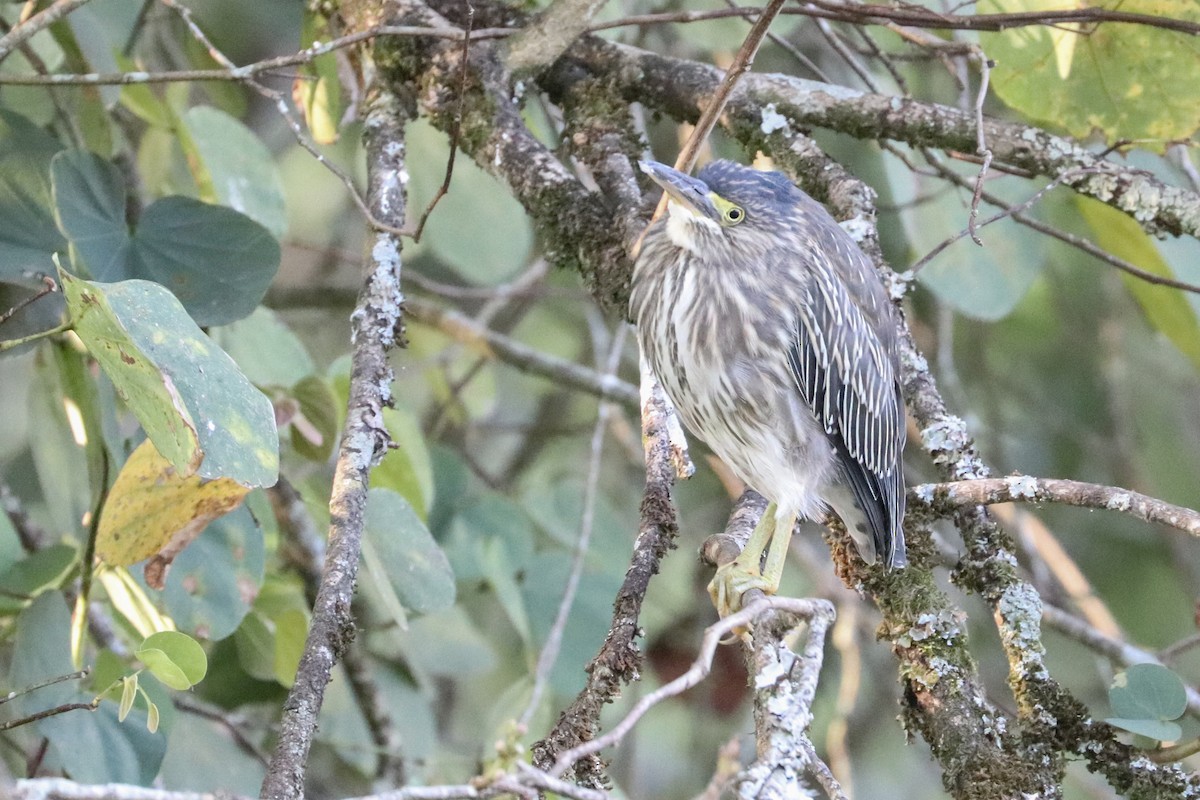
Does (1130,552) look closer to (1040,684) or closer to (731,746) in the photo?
(1040,684)

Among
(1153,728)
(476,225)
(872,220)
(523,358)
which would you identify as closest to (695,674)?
(1153,728)

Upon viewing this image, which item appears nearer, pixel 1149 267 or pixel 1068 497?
pixel 1068 497

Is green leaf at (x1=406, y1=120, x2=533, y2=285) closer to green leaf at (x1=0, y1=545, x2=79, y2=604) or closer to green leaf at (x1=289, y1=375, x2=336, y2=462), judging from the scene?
green leaf at (x1=289, y1=375, x2=336, y2=462)

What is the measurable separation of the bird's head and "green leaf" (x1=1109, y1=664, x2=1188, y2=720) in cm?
107

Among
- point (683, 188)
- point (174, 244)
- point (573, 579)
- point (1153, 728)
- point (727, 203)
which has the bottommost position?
point (174, 244)

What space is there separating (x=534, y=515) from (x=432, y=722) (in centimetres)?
63

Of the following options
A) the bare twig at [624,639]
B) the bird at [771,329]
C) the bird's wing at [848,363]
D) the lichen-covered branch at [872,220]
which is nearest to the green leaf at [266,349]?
the lichen-covered branch at [872,220]

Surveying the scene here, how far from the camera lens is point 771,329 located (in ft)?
8.20

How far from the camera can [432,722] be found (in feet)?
11.5

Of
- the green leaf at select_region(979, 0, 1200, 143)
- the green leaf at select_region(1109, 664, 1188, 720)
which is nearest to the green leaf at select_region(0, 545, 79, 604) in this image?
the green leaf at select_region(1109, 664, 1188, 720)

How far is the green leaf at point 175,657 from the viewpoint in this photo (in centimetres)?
159

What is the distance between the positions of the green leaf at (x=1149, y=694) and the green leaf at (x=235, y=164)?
6.31 ft

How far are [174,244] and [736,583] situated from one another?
1.18 m

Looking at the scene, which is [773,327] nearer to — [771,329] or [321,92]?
[771,329]
